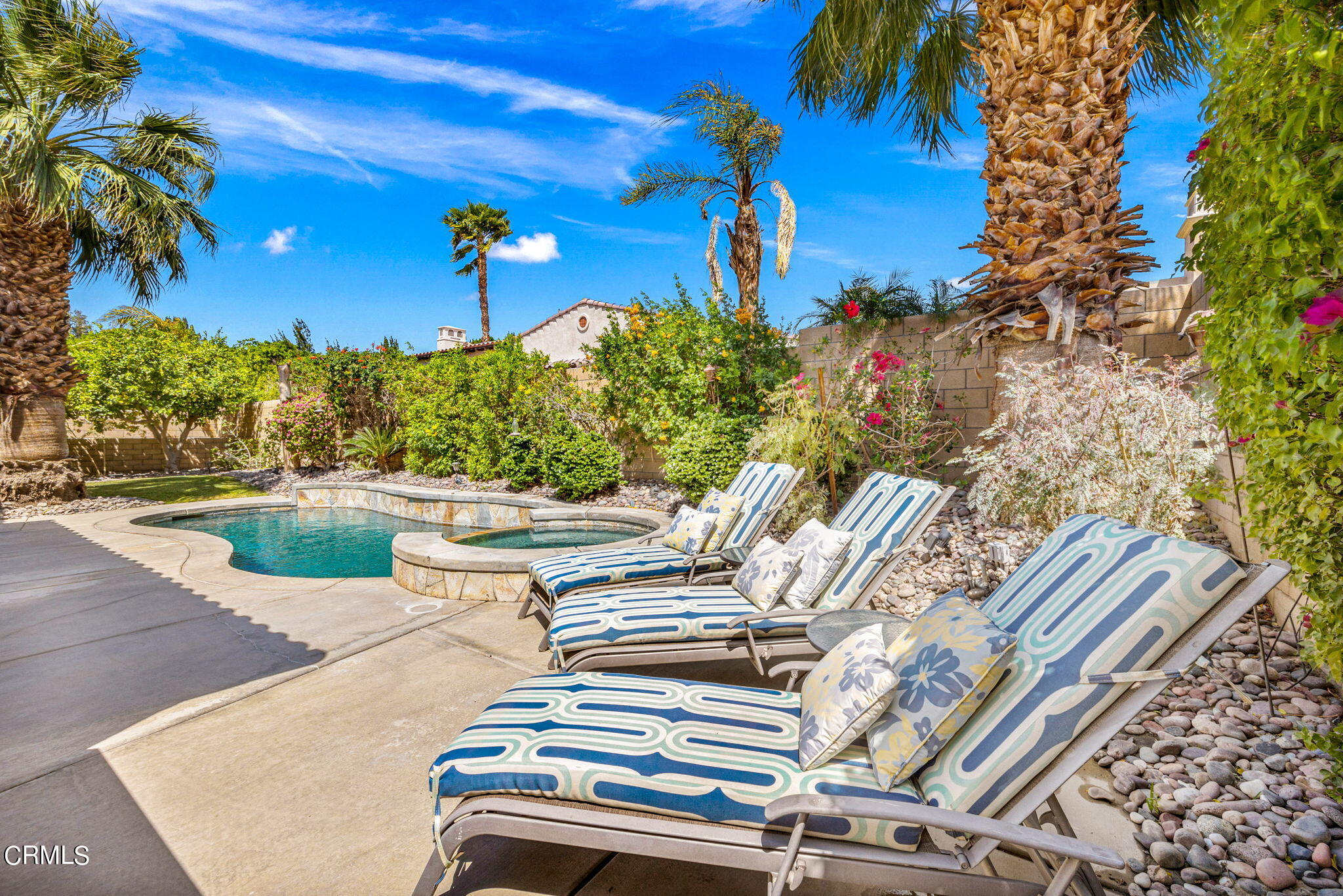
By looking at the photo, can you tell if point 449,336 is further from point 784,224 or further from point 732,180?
point 784,224

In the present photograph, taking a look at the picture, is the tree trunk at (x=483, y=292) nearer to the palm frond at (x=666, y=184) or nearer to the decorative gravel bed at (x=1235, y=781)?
the palm frond at (x=666, y=184)

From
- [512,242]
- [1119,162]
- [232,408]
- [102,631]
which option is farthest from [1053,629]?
[512,242]

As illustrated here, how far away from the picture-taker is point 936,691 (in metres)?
1.63

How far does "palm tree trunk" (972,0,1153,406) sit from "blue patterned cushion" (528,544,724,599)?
3473mm

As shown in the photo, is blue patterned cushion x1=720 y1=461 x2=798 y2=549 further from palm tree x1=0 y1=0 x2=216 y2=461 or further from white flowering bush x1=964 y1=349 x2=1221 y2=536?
palm tree x1=0 y1=0 x2=216 y2=461

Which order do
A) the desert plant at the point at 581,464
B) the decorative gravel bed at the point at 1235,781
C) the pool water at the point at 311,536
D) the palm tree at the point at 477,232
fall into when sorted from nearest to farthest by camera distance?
the decorative gravel bed at the point at 1235,781 → the pool water at the point at 311,536 → the desert plant at the point at 581,464 → the palm tree at the point at 477,232

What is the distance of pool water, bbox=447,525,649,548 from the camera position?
657 cm

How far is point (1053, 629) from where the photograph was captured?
1632 mm

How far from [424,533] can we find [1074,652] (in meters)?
5.87

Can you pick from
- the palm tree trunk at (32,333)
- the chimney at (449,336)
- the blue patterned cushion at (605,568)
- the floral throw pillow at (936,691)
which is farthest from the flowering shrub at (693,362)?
the chimney at (449,336)

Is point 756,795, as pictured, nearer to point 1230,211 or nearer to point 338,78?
point 1230,211

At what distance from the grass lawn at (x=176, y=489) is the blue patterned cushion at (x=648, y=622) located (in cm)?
1221

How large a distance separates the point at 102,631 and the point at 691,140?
40.0 ft

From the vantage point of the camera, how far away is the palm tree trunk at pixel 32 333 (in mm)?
9797
